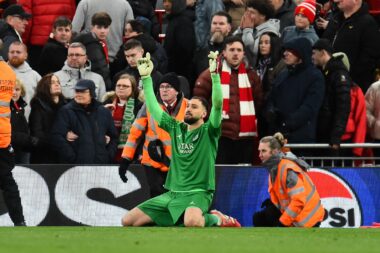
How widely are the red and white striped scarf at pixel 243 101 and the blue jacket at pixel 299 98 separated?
10.9 inches

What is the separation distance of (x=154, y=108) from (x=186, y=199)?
3.90 ft

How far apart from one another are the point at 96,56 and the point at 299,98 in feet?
10.9

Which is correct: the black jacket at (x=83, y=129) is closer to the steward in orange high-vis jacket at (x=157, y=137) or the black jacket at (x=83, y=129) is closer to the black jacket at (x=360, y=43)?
the steward in orange high-vis jacket at (x=157, y=137)

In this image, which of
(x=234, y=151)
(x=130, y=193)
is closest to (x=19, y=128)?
(x=130, y=193)

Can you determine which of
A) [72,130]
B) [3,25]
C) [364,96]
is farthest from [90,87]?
[364,96]

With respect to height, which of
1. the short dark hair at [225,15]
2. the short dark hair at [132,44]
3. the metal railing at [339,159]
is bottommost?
the metal railing at [339,159]

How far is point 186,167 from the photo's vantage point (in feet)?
54.1

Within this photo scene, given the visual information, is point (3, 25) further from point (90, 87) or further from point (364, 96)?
point (364, 96)

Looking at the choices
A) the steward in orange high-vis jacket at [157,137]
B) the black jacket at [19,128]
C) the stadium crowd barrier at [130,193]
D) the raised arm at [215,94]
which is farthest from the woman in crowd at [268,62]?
the black jacket at [19,128]

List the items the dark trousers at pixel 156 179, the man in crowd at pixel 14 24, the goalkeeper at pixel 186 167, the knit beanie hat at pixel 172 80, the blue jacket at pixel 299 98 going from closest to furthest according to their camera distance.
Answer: the goalkeeper at pixel 186 167
the knit beanie hat at pixel 172 80
the dark trousers at pixel 156 179
the blue jacket at pixel 299 98
the man in crowd at pixel 14 24

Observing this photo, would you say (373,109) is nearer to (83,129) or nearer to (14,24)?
(83,129)

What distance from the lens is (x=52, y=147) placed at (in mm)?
18812
